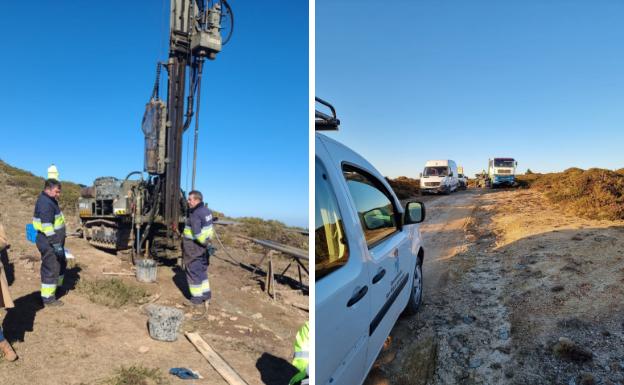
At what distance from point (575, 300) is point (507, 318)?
0.89 m

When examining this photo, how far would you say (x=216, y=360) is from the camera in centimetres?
462

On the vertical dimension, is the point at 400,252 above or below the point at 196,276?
above

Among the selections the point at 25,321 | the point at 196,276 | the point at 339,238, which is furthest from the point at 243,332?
the point at 339,238

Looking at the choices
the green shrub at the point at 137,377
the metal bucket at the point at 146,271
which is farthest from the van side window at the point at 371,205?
the metal bucket at the point at 146,271

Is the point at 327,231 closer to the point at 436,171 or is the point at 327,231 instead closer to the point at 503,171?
the point at 436,171

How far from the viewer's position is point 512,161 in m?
24.4

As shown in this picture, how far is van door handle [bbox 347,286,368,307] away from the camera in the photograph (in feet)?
5.24

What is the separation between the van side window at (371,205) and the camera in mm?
2094

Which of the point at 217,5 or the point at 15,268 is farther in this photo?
the point at 217,5

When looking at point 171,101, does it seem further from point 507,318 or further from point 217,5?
point 507,318

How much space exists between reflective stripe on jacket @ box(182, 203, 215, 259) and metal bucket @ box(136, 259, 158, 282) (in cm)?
142

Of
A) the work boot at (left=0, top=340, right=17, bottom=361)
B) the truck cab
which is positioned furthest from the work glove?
the truck cab

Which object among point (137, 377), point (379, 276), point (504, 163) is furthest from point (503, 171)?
point (379, 276)

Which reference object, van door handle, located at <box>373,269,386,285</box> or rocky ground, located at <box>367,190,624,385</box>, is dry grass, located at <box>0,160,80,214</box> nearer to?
rocky ground, located at <box>367,190,624,385</box>
